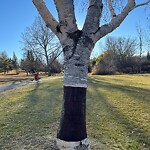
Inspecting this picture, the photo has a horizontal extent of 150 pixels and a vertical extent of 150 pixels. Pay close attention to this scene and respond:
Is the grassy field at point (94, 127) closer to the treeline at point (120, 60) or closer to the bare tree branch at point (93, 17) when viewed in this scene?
the bare tree branch at point (93, 17)

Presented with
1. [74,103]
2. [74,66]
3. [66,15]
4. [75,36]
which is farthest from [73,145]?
[66,15]

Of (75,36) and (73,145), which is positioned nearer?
(73,145)

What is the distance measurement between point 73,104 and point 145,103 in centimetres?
625

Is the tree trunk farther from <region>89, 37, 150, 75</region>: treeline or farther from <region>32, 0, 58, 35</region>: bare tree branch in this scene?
<region>89, 37, 150, 75</region>: treeline

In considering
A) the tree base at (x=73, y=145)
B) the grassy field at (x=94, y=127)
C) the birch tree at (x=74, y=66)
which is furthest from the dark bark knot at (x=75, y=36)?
the grassy field at (x=94, y=127)

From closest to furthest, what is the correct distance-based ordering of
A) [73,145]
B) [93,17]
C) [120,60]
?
[73,145] < [93,17] < [120,60]

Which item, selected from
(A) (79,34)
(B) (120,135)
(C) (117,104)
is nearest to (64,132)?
(A) (79,34)

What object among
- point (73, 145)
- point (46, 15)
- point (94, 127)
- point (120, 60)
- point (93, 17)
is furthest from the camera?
point (120, 60)

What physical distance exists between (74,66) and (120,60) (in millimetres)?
50472

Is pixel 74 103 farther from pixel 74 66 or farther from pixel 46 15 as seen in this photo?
pixel 46 15

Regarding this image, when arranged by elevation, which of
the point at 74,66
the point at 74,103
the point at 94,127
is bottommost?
the point at 94,127

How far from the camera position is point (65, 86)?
135 inches

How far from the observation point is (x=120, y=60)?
2068 inches

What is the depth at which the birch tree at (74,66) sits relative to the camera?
3338mm
